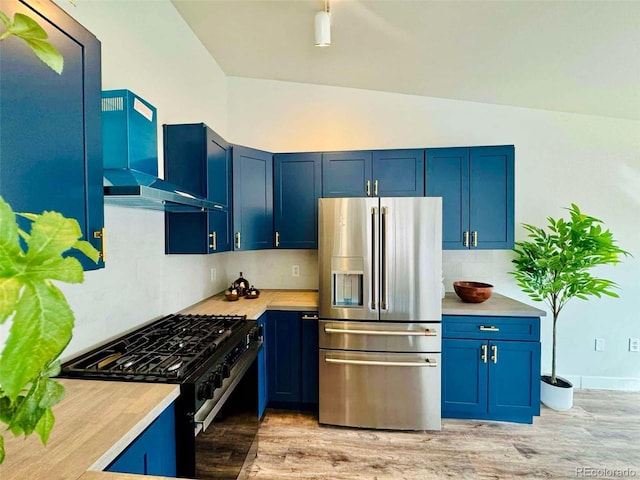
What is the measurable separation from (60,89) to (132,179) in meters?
0.40

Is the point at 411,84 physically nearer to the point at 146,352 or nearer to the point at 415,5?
the point at 415,5

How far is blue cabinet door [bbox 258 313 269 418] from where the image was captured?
7.48 feet

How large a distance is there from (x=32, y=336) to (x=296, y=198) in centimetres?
267

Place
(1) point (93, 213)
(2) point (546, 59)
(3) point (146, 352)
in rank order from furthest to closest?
(2) point (546, 59) → (3) point (146, 352) → (1) point (93, 213)

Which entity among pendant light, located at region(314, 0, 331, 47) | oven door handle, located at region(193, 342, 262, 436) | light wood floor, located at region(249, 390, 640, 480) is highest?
pendant light, located at region(314, 0, 331, 47)

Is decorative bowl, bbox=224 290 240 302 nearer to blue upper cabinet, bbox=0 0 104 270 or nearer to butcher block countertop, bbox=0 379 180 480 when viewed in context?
butcher block countertop, bbox=0 379 180 480

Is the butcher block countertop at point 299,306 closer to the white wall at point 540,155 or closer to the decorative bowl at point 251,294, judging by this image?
the decorative bowl at point 251,294

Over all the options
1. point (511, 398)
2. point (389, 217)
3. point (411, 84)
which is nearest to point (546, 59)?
point (411, 84)

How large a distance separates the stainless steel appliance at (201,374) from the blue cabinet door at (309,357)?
58 cm

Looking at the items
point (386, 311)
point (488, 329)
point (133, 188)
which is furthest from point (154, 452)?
point (488, 329)

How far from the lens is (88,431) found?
886mm

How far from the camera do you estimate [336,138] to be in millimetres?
3150

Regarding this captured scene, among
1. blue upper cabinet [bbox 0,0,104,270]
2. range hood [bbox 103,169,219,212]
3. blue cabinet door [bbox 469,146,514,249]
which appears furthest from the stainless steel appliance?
blue cabinet door [bbox 469,146,514,249]

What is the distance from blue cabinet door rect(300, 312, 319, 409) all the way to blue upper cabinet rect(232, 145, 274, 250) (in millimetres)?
819
